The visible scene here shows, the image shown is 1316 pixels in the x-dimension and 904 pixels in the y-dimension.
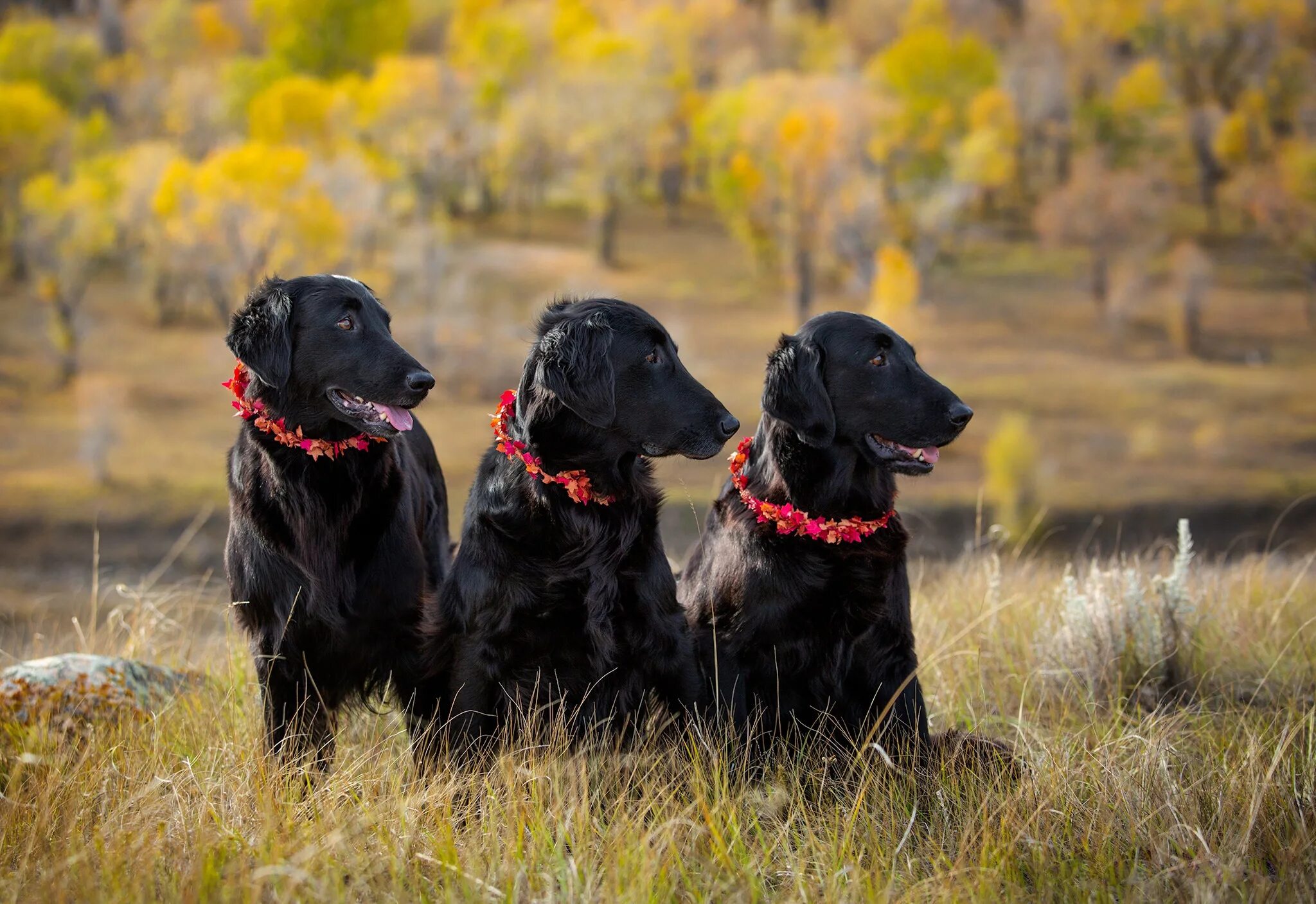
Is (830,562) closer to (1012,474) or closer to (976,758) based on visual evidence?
(976,758)

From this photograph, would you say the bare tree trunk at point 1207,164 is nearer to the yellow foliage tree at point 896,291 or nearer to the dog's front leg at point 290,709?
the yellow foliage tree at point 896,291

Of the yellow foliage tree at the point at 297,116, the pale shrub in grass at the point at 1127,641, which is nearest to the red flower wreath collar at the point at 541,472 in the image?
the pale shrub in grass at the point at 1127,641

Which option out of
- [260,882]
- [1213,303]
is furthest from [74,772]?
[1213,303]

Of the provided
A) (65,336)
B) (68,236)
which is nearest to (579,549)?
(65,336)

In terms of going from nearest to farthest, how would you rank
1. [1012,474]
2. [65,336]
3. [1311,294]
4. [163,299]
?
[1012,474] → [65,336] → [163,299] → [1311,294]

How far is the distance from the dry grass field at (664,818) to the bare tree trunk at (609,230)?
33.1m

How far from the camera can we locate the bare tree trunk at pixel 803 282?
113 ft

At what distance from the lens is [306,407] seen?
3.71 metres

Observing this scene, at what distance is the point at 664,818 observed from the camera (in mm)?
3371

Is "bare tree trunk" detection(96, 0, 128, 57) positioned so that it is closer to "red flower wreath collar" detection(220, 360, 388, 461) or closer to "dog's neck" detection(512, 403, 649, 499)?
"red flower wreath collar" detection(220, 360, 388, 461)

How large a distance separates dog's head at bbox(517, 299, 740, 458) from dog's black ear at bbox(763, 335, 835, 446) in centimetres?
19

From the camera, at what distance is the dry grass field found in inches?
116

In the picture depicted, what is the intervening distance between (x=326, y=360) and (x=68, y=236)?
33.3 m

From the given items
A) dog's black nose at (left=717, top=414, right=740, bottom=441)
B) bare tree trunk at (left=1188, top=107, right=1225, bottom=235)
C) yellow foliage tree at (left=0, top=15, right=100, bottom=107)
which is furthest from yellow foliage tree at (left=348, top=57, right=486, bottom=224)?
dog's black nose at (left=717, top=414, right=740, bottom=441)
